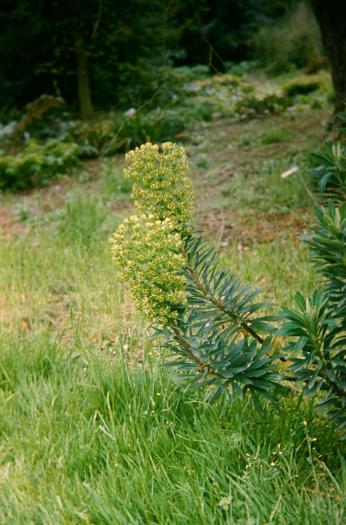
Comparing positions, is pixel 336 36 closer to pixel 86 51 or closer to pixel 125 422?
pixel 125 422

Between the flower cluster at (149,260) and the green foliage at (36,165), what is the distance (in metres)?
4.92

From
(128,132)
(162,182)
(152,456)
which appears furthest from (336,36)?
(152,456)

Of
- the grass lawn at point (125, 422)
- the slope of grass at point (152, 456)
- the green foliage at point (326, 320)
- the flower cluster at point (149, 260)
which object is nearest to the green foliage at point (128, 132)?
the grass lawn at point (125, 422)

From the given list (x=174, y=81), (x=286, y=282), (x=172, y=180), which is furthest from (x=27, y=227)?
(x=174, y=81)

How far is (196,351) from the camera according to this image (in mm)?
1934

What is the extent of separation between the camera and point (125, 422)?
7.33 ft

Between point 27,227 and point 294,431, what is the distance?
12.3 ft

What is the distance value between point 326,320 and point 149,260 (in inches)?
20.7

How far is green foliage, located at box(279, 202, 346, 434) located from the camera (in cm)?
167

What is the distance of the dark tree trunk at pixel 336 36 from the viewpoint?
17.0ft

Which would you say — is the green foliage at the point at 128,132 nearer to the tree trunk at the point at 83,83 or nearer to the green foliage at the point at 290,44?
the tree trunk at the point at 83,83

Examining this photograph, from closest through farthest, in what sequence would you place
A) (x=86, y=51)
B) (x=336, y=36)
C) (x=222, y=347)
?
(x=222, y=347), (x=336, y=36), (x=86, y=51)

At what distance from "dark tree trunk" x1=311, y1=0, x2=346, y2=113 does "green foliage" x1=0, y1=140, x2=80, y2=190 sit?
2943 millimetres

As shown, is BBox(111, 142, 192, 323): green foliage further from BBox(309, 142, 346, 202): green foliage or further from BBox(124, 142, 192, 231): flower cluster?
BBox(309, 142, 346, 202): green foliage
